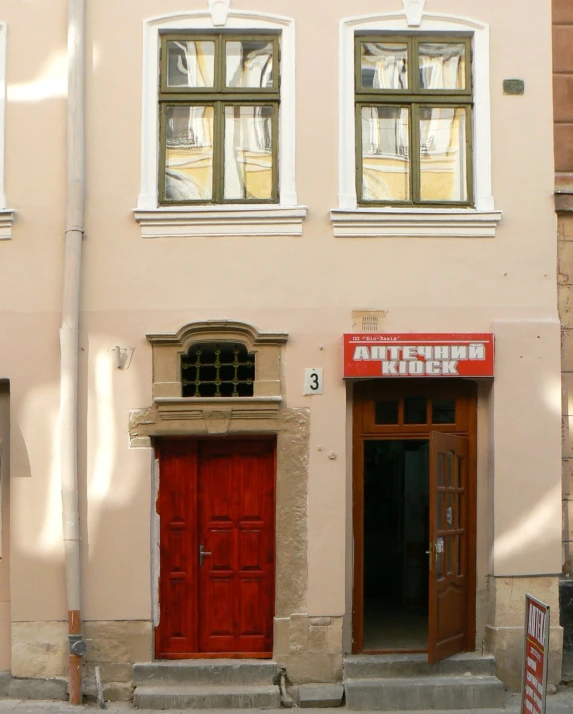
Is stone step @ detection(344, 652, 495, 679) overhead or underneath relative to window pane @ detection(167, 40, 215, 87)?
Result: underneath

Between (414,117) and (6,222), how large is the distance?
Result: 157 inches

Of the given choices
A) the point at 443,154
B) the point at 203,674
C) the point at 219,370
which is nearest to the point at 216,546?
the point at 203,674

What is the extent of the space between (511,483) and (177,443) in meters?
3.13

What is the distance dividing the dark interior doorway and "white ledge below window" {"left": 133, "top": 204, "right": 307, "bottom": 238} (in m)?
2.69

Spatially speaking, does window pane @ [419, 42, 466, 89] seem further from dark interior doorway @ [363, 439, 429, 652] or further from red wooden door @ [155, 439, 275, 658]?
red wooden door @ [155, 439, 275, 658]

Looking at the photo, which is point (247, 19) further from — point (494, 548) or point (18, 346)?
point (494, 548)

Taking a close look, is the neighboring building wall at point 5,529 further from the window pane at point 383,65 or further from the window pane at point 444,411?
the window pane at point 383,65

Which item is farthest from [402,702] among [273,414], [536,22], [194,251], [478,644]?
[536,22]

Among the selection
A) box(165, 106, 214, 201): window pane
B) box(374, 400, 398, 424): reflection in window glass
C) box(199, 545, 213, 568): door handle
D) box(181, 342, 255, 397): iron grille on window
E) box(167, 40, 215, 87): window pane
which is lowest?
box(199, 545, 213, 568): door handle

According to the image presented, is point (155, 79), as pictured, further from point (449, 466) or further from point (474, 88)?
point (449, 466)

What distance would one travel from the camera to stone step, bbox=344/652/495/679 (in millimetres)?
8703

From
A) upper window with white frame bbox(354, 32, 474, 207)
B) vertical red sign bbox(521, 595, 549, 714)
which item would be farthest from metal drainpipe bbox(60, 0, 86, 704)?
vertical red sign bbox(521, 595, 549, 714)

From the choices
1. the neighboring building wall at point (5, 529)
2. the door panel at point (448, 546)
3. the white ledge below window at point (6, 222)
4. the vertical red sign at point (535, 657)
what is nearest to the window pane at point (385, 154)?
the door panel at point (448, 546)

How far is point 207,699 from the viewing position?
8445 millimetres
